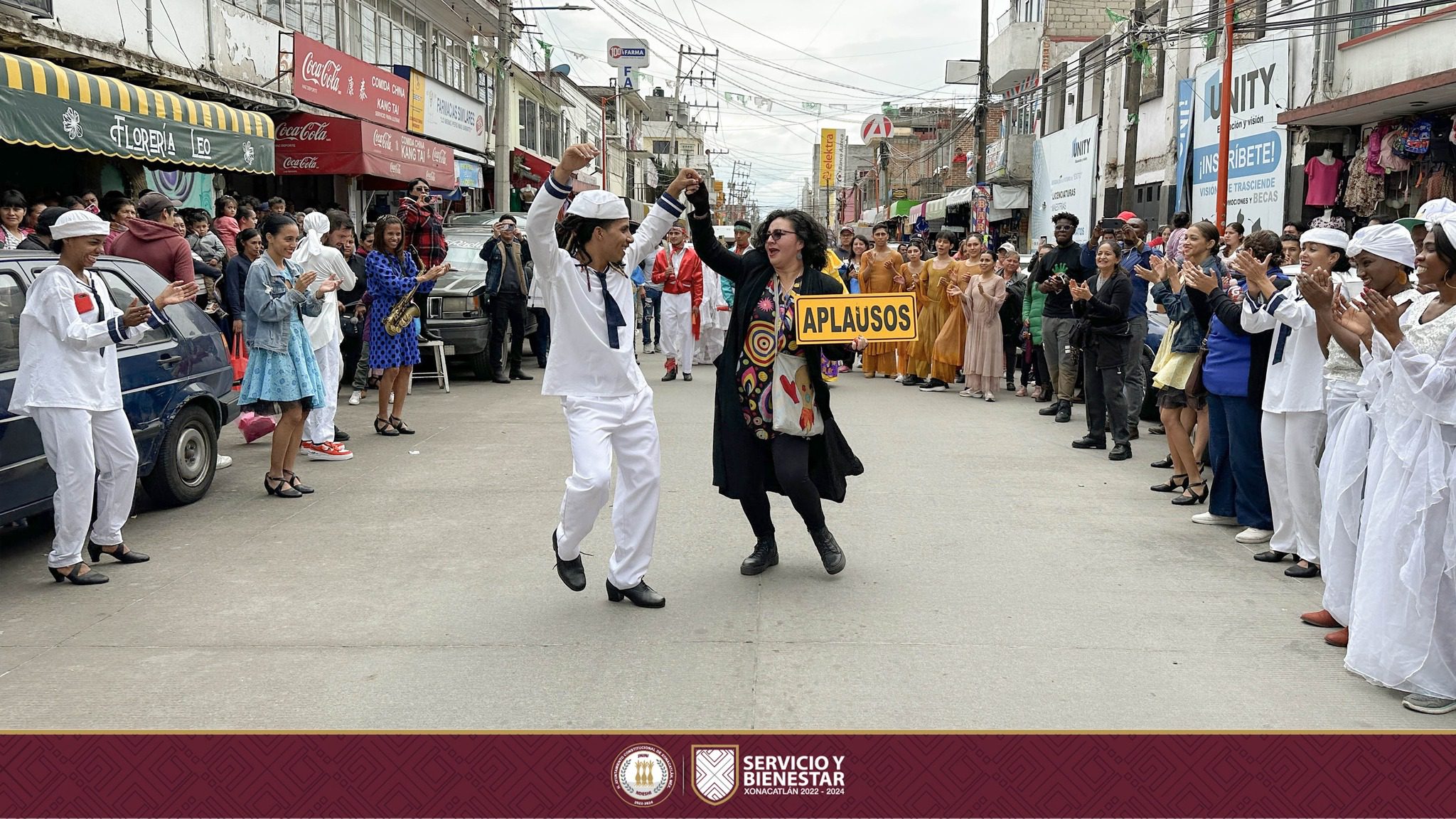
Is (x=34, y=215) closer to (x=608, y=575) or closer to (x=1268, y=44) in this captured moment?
(x=608, y=575)

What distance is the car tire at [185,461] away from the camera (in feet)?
24.3

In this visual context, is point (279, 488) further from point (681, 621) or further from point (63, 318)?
point (681, 621)

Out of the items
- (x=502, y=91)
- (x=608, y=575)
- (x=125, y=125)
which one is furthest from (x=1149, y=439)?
(x=502, y=91)

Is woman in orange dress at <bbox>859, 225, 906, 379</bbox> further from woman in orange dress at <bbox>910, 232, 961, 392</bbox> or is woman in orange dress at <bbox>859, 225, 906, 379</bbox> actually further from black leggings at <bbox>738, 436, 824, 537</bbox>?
black leggings at <bbox>738, 436, 824, 537</bbox>

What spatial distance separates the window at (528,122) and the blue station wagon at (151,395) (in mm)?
33897

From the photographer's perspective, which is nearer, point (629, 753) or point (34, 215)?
point (629, 753)

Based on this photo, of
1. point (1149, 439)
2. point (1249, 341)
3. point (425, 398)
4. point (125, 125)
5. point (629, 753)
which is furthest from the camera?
point (425, 398)

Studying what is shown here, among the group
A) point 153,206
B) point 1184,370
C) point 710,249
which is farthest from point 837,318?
point 153,206

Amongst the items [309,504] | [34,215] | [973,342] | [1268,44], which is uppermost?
[1268,44]

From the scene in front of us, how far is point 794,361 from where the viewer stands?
5699 mm

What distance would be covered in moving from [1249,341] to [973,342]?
7.10 metres

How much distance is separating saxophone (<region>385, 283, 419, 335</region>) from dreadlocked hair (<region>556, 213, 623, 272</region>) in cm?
520

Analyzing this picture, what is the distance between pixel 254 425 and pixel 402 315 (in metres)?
1.48

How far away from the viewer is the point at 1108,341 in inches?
381
